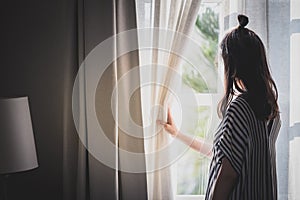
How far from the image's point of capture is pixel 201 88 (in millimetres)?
2598

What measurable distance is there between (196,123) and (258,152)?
2.66 feet

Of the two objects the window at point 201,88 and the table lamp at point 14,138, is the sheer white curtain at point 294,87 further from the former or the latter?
the table lamp at point 14,138

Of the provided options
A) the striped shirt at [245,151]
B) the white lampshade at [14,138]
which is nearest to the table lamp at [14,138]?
the white lampshade at [14,138]

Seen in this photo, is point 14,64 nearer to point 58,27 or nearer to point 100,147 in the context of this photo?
point 58,27

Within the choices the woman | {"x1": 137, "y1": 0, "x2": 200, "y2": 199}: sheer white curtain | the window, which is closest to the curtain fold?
{"x1": 137, "y1": 0, "x2": 200, "y2": 199}: sheer white curtain

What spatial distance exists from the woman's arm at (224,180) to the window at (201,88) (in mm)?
819

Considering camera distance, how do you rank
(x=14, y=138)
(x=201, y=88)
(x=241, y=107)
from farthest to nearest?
1. (x=201, y=88)
2. (x=14, y=138)
3. (x=241, y=107)

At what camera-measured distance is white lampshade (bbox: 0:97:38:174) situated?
205cm

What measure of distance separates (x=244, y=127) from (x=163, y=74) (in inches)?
30.8

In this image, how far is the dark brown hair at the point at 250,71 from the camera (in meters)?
1.76

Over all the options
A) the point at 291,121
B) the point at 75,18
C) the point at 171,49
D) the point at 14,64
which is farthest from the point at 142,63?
the point at 291,121

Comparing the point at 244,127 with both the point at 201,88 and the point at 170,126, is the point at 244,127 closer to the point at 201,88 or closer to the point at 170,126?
the point at 170,126

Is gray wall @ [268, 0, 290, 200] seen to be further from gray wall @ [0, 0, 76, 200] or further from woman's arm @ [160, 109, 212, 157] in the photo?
gray wall @ [0, 0, 76, 200]

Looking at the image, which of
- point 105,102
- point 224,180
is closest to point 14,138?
point 105,102
